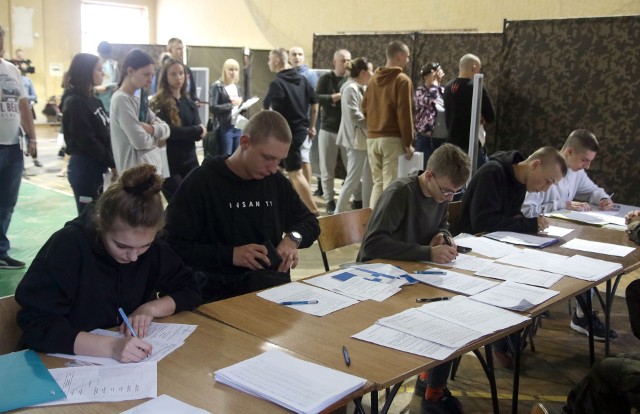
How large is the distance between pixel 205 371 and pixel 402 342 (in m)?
0.61

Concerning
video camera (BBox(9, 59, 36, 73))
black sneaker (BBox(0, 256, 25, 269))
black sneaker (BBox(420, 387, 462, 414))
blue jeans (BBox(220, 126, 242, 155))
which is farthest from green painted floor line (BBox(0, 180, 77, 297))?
video camera (BBox(9, 59, 36, 73))

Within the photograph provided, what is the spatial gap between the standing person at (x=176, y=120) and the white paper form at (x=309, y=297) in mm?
2327

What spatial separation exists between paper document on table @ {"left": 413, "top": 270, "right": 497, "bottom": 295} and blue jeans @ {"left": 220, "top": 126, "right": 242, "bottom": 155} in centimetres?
436

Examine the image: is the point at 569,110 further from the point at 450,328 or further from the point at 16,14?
the point at 16,14

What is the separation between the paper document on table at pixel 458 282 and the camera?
2.58 m

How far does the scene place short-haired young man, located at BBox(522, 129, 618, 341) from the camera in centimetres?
417

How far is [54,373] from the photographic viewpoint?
1731 mm

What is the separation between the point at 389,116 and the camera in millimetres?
6066

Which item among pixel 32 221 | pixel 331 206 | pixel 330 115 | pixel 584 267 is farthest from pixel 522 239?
pixel 32 221

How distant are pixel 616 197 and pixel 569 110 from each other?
996 millimetres

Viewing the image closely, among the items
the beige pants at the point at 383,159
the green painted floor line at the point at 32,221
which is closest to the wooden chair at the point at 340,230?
the green painted floor line at the point at 32,221

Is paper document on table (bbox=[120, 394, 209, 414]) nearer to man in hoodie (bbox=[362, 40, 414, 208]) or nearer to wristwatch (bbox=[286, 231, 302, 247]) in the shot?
wristwatch (bbox=[286, 231, 302, 247])

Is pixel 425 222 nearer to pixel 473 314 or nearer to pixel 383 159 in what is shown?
pixel 473 314

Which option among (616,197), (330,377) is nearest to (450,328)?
(330,377)
